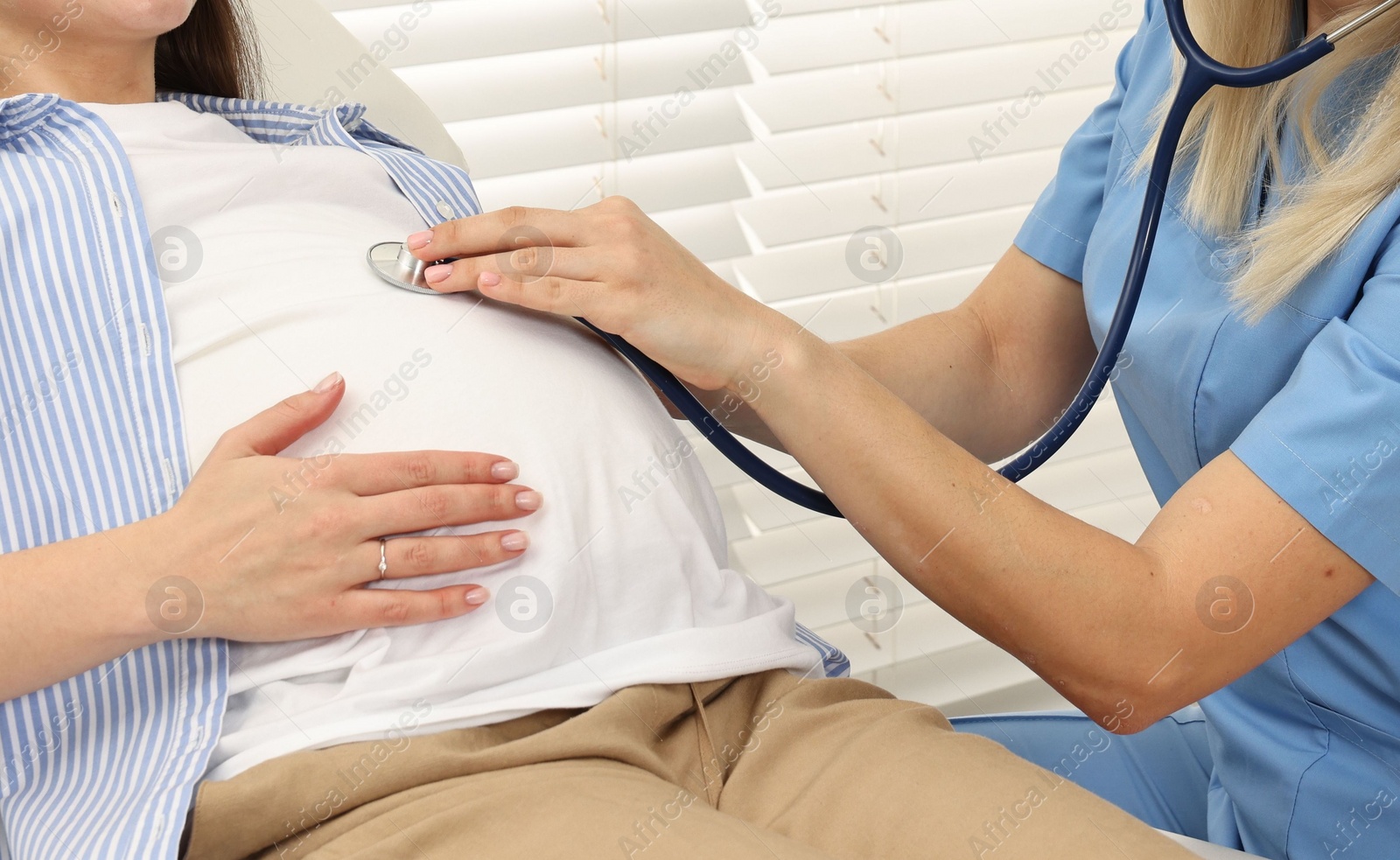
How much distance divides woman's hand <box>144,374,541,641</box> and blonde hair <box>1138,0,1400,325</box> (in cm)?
61

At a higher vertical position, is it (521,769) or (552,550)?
(552,550)

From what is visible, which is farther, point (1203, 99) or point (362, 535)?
point (1203, 99)

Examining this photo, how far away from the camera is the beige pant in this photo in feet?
2.43

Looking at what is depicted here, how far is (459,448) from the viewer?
0.88 metres

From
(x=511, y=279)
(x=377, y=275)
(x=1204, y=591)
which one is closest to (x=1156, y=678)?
(x=1204, y=591)

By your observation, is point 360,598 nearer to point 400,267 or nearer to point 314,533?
point 314,533

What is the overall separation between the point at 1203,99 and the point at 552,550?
71cm

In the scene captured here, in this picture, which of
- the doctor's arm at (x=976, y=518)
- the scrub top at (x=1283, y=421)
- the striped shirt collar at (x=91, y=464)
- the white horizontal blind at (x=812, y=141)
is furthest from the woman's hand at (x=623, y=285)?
the white horizontal blind at (x=812, y=141)

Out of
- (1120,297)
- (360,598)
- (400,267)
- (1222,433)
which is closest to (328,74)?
(400,267)

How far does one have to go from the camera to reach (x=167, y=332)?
34.5 inches

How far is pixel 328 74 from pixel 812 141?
69cm

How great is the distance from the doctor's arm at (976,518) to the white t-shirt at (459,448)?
3.0 inches

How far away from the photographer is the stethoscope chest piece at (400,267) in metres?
0.94

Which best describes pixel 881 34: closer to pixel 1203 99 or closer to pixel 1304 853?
pixel 1203 99
